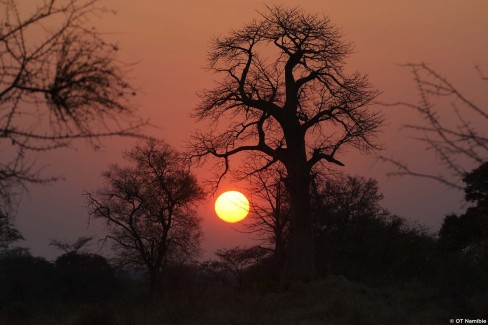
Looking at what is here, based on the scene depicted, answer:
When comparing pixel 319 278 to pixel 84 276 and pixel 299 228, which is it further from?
pixel 84 276

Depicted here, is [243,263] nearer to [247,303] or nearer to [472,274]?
[247,303]

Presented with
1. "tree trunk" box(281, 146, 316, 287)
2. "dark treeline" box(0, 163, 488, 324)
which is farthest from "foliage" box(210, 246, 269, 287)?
"tree trunk" box(281, 146, 316, 287)

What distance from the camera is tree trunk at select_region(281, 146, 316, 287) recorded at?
17.3 meters

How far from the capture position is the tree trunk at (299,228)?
56.9ft

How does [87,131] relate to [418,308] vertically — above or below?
above

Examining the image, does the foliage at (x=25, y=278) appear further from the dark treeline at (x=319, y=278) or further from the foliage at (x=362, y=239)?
the foliage at (x=362, y=239)

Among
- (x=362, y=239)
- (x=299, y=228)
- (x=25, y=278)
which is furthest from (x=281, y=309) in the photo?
(x=25, y=278)

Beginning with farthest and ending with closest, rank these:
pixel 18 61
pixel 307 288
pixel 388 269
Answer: pixel 388 269
pixel 307 288
pixel 18 61

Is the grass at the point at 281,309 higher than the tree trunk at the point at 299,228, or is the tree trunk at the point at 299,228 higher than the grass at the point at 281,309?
the tree trunk at the point at 299,228

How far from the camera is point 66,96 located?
13.0 ft

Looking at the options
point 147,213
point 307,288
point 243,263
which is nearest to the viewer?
point 307,288

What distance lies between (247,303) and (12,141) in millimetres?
8323

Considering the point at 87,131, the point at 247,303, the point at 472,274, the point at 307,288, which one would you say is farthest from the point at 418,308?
the point at 87,131

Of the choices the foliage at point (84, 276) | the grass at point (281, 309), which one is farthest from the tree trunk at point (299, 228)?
the foliage at point (84, 276)
